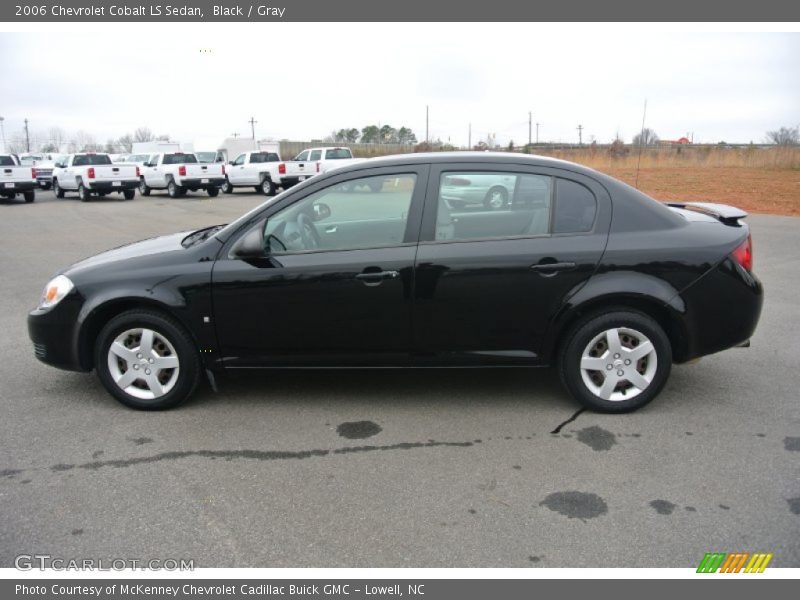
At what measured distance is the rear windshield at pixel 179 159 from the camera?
27547mm

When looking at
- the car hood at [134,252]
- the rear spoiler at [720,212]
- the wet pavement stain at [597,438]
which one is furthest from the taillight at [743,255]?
the car hood at [134,252]

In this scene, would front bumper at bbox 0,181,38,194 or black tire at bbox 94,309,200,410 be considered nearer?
black tire at bbox 94,309,200,410

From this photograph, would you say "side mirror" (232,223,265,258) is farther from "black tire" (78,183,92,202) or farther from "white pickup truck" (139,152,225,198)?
"black tire" (78,183,92,202)

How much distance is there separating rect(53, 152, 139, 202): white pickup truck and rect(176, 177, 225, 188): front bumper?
5.98 feet

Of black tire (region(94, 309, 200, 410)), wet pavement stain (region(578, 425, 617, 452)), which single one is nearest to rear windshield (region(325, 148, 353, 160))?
black tire (region(94, 309, 200, 410))

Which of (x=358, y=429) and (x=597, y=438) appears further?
(x=358, y=429)

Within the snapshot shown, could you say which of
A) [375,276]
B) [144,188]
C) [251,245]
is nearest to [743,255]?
[375,276]

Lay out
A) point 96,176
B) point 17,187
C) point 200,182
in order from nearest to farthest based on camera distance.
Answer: point 17,187 < point 96,176 < point 200,182

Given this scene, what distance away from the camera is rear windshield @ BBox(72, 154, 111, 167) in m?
26.5

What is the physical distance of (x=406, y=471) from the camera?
3.67m

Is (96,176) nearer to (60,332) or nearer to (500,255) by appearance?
(60,332)

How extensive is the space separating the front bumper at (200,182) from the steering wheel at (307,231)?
24.2 meters

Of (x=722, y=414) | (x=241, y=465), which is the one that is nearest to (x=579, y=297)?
(x=722, y=414)

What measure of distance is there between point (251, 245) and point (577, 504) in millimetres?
2512
